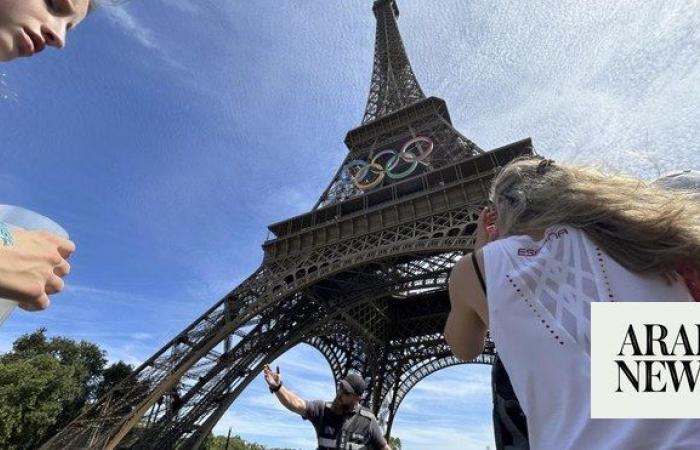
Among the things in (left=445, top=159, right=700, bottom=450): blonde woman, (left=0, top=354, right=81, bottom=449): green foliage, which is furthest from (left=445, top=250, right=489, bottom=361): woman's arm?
(left=0, top=354, right=81, bottom=449): green foliage

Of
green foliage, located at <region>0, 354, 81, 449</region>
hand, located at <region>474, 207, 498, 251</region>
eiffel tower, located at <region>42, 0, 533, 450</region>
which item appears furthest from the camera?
green foliage, located at <region>0, 354, 81, 449</region>

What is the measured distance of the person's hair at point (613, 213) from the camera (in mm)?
1026

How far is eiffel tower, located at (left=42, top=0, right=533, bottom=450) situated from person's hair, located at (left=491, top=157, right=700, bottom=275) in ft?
35.9

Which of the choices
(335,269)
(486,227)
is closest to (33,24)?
(486,227)

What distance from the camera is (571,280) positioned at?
1032mm

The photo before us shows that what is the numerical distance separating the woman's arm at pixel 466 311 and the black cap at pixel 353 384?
→ 233 cm

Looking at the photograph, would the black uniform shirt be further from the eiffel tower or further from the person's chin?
the eiffel tower

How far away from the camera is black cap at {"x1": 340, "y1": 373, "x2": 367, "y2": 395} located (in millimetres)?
3604

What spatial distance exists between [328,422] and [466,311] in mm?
2770

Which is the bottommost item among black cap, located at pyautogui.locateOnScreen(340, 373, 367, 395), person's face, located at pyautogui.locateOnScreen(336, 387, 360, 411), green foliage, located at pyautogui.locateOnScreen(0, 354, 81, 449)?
green foliage, located at pyautogui.locateOnScreen(0, 354, 81, 449)

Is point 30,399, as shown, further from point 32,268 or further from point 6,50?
point 6,50

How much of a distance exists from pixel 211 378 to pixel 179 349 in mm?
1585

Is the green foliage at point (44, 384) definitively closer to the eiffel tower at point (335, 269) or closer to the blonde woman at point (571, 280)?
the eiffel tower at point (335, 269)

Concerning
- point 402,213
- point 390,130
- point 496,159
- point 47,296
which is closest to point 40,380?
point 402,213
